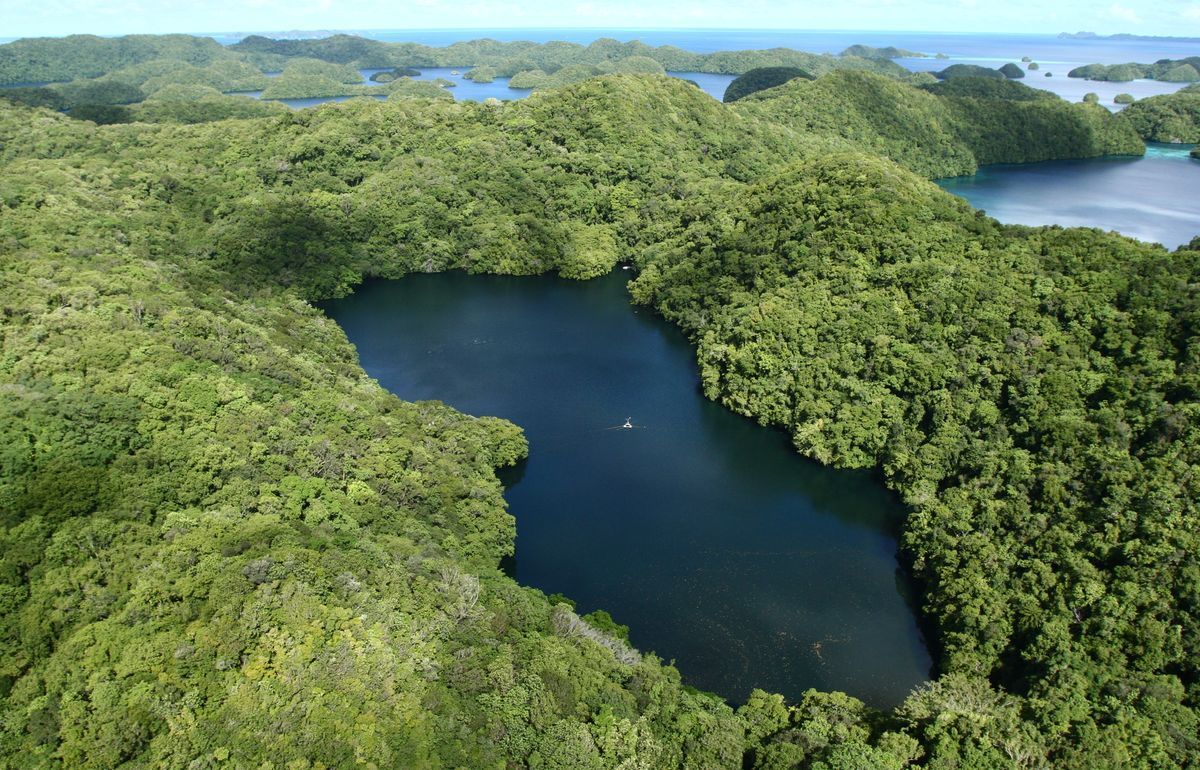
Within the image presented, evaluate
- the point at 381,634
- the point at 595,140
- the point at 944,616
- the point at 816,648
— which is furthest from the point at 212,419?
the point at 595,140

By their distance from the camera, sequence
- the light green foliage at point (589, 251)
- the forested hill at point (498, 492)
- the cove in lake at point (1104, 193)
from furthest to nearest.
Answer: the cove in lake at point (1104, 193), the light green foliage at point (589, 251), the forested hill at point (498, 492)

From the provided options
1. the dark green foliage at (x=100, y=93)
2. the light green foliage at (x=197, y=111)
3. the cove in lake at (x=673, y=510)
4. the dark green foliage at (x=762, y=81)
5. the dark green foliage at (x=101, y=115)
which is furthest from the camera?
the dark green foliage at (x=762, y=81)

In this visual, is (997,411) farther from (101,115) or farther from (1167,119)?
(1167,119)

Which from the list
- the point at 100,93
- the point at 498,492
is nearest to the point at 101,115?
the point at 100,93

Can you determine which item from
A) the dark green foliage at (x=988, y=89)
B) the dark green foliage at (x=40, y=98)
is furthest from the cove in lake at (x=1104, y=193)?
the dark green foliage at (x=40, y=98)

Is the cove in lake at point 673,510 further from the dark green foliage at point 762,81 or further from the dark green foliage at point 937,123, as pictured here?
the dark green foliage at point 762,81

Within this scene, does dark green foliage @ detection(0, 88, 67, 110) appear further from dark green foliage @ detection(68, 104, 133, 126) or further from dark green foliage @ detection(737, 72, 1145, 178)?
dark green foliage @ detection(737, 72, 1145, 178)

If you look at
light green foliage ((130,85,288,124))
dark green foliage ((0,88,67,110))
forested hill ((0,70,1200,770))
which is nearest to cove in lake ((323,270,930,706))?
forested hill ((0,70,1200,770))
